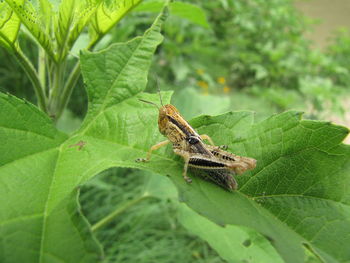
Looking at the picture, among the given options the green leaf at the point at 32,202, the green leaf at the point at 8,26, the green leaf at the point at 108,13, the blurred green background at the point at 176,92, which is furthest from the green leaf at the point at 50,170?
the blurred green background at the point at 176,92

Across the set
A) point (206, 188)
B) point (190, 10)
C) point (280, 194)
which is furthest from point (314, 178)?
point (190, 10)

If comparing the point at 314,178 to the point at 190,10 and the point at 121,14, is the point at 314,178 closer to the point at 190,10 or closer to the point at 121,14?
the point at 121,14

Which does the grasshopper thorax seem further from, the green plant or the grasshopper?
the green plant

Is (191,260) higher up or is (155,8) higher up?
(155,8)

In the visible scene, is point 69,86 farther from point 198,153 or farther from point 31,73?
point 198,153

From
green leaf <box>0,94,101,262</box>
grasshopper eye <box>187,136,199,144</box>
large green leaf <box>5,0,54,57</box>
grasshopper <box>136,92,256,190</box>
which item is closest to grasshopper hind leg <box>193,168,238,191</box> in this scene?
grasshopper <box>136,92,256,190</box>

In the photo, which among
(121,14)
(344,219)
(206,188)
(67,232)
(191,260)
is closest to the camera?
(67,232)
